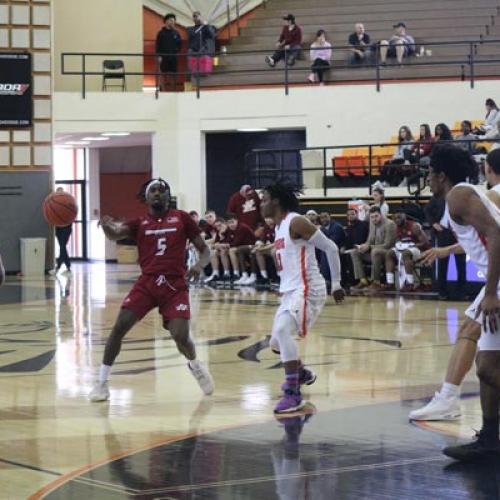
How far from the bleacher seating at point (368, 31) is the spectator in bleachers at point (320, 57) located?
10.1 inches

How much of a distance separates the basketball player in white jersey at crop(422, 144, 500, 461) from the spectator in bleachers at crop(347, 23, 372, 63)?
2051 centimetres

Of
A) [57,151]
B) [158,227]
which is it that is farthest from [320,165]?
[158,227]

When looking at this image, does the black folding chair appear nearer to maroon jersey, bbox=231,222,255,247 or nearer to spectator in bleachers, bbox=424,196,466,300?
maroon jersey, bbox=231,222,255,247

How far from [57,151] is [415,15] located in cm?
1197

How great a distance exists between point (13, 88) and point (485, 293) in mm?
22231

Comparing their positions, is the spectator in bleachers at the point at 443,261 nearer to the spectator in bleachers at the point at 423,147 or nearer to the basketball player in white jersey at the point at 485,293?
the spectator in bleachers at the point at 423,147

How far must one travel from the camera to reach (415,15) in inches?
1133

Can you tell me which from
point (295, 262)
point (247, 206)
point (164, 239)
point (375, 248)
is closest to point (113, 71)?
point (247, 206)

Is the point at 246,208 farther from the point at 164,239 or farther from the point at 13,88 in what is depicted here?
the point at 164,239

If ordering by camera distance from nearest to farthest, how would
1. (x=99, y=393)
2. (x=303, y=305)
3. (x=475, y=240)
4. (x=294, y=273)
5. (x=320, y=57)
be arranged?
(x=475, y=240) < (x=303, y=305) < (x=294, y=273) < (x=99, y=393) < (x=320, y=57)

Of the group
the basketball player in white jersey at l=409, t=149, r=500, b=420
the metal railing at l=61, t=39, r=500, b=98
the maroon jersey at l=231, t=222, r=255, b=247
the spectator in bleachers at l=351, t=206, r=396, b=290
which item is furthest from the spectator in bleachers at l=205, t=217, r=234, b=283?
the basketball player in white jersey at l=409, t=149, r=500, b=420

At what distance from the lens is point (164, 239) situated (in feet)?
28.8

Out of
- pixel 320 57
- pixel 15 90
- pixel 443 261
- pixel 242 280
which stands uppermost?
pixel 320 57

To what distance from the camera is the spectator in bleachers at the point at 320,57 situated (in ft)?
87.4
